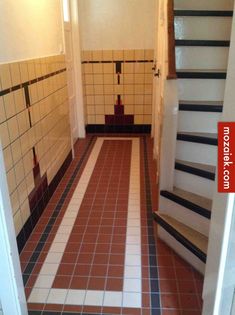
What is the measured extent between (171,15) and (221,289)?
1832 millimetres

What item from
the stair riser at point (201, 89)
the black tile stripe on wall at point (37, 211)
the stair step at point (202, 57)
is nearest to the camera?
the black tile stripe on wall at point (37, 211)

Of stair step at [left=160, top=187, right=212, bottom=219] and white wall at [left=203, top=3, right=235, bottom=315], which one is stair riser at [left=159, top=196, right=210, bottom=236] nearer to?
stair step at [left=160, top=187, right=212, bottom=219]

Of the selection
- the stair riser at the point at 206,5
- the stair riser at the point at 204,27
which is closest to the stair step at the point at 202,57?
the stair riser at the point at 204,27

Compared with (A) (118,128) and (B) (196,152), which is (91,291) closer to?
(B) (196,152)

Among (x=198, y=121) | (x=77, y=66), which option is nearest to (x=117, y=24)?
(x=77, y=66)

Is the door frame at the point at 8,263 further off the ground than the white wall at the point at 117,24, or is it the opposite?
the white wall at the point at 117,24

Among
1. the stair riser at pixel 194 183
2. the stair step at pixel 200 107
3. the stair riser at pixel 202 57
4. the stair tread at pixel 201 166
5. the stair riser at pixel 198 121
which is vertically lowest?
the stair riser at pixel 194 183

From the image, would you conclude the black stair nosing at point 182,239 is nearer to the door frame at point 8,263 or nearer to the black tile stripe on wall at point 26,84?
the door frame at point 8,263

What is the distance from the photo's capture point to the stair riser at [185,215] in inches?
79.1

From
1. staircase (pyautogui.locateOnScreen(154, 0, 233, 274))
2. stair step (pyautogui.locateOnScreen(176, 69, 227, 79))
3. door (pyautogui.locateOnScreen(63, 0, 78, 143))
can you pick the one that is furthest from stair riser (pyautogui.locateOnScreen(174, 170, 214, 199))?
door (pyautogui.locateOnScreen(63, 0, 78, 143))

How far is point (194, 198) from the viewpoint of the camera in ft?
6.93

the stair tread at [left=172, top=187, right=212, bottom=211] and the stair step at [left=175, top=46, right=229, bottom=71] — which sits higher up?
the stair step at [left=175, top=46, right=229, bottom=71]

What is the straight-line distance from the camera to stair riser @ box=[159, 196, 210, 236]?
6.59ft

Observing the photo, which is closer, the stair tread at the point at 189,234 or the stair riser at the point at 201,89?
the stair tread at the point at 189,234
